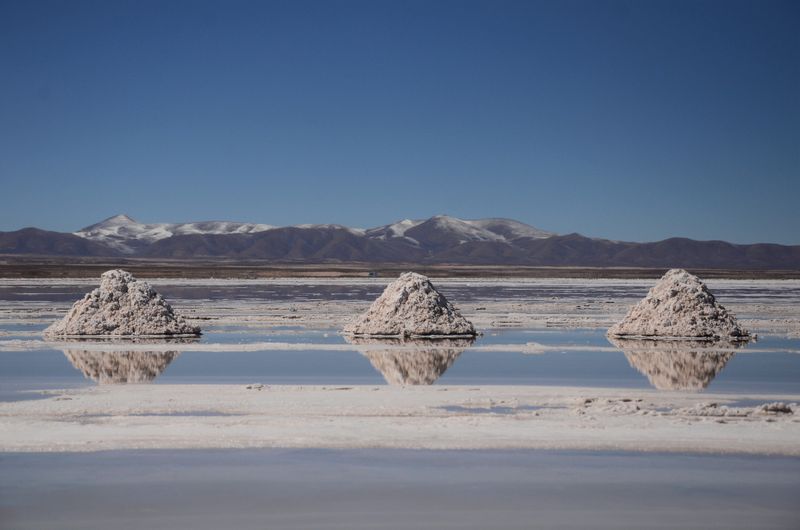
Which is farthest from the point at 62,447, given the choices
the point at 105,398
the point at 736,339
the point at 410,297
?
the point at 736,339

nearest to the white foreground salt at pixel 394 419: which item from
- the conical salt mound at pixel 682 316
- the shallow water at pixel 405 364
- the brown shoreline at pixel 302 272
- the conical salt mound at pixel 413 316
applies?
the shallow water at pixel 405 364

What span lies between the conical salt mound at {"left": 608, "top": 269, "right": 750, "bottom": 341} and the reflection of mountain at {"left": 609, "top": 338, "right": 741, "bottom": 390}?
2.29ft

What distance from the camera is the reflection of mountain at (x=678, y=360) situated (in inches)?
523

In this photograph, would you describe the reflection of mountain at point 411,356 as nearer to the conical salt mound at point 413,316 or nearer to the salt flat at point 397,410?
the salt flat at point 397,410

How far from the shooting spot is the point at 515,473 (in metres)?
7.72

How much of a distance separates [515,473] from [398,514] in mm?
1421

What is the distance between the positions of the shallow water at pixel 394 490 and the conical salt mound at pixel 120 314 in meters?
11.9

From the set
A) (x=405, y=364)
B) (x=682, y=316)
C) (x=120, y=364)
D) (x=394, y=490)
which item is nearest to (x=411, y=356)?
(x=405, y=364)

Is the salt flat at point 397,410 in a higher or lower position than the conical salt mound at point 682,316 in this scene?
lower

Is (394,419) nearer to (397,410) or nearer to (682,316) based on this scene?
(397,410)

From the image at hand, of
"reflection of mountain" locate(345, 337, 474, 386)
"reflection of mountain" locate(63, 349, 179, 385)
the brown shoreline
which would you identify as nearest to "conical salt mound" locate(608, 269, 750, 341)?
"reflection of mountain" locate(345, 337, 474, 386)

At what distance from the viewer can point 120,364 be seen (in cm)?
1505

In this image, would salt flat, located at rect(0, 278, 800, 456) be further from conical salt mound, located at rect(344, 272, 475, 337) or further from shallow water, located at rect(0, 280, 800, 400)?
conical salt mound, located at rect(344, 272, 475, 337)

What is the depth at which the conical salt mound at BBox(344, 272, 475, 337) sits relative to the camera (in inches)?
807
